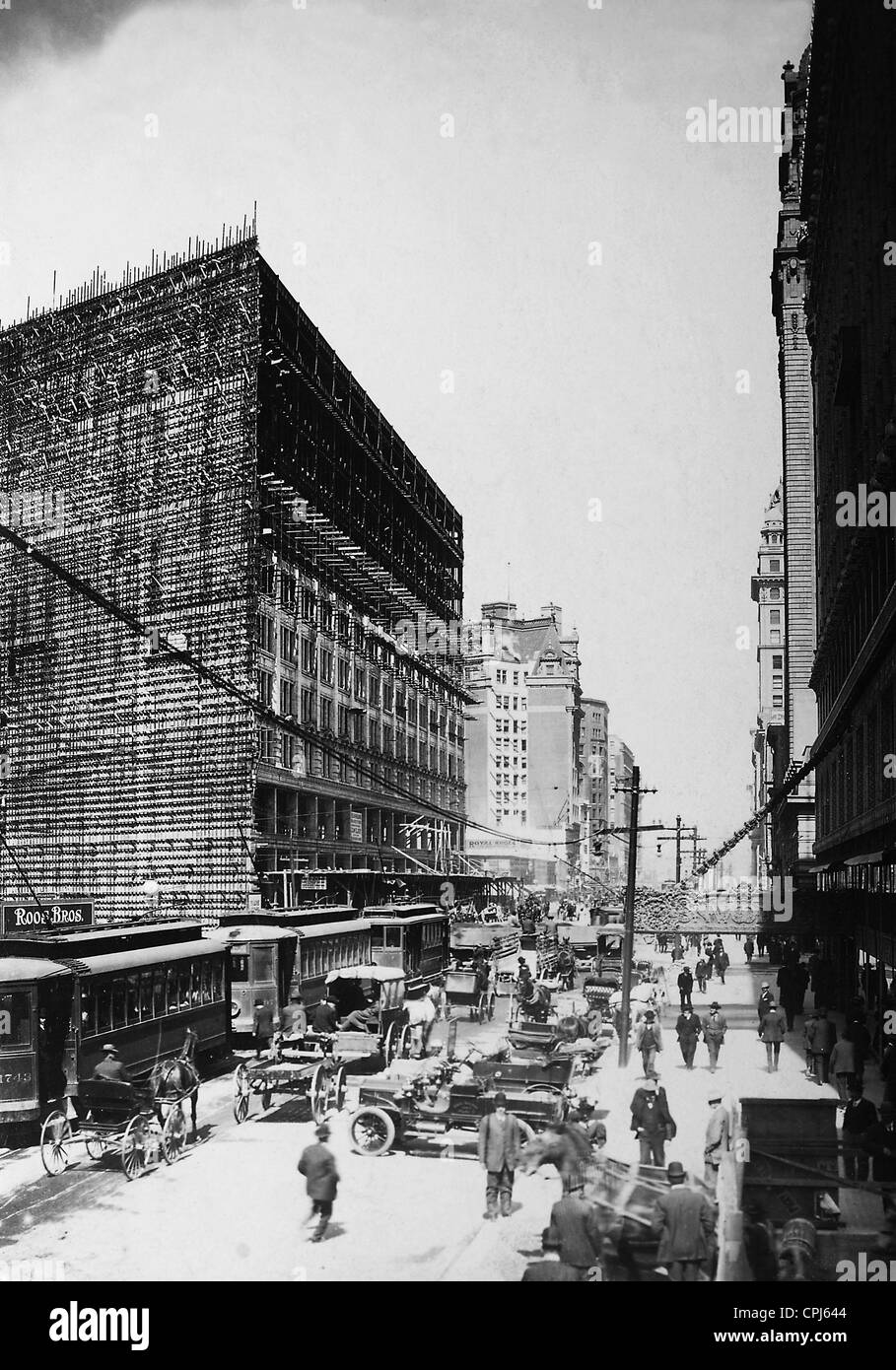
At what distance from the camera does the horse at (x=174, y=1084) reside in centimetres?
1441

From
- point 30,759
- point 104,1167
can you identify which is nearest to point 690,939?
point 104,1167

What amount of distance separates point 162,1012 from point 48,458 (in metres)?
14.8

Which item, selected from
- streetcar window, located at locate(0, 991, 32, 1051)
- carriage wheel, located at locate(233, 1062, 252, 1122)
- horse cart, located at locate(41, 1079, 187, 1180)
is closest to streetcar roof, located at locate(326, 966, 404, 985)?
carriage wheel, located at locate(233, 1062, 252, 1122)

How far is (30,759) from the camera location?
2797cm

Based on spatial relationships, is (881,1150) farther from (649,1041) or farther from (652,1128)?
(649,1041)

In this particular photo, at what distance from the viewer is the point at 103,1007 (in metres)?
15.3

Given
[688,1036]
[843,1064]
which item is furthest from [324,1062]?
[843,1064]

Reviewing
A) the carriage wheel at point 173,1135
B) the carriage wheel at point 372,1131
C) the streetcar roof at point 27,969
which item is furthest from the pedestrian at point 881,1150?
the streetcar roof at point 27,969

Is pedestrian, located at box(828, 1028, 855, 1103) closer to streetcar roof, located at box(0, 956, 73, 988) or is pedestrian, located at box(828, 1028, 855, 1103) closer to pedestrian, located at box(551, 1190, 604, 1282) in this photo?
pedestrian, located at box(551, 1190, 604, 1282)

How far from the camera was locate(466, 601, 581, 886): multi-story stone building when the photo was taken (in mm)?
17812

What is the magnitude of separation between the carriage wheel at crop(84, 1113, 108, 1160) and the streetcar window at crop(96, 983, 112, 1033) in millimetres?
1667

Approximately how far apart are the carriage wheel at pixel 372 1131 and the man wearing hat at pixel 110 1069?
3.01 meters

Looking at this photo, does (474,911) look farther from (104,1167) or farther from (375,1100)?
(104,1167)

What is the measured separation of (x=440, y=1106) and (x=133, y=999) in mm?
5070
